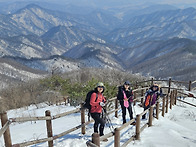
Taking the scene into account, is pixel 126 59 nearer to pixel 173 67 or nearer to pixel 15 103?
pixel 173 67

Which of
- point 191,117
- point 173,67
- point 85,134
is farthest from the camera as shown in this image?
point 173,67

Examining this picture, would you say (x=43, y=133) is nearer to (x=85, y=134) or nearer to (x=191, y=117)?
(x=85, y=134)

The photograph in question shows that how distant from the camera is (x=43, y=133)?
666 cm

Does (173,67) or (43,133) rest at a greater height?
(43,133)

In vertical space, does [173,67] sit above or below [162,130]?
below

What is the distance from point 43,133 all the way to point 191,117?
269 inches

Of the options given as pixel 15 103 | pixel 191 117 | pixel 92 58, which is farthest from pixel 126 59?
pixel 191 117

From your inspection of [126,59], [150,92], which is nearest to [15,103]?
[150,92]

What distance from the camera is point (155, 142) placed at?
17.1 ft

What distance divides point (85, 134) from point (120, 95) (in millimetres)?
1768

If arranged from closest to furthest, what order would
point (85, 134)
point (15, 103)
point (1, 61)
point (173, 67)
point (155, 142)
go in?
point (155, 142) → point (85, 134) → point (15, 103) → point (173, 67) → point (1, 61)

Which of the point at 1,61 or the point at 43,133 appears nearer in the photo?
the point at 43,133

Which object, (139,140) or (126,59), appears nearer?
(139,140)

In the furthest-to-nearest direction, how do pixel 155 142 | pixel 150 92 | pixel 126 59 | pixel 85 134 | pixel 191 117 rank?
1. pixel 126 59
2. pixel 191 117
3. pixel 150 92
4. pixel 85 134
5. pixel 155 142
